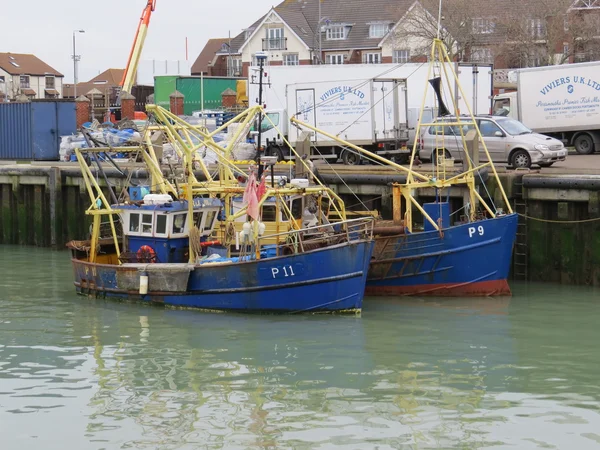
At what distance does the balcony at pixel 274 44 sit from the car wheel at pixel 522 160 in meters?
47.7

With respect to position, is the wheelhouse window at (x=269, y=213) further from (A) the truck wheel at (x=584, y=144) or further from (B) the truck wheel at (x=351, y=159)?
(A) the truck wheel at (x=584, y=144)

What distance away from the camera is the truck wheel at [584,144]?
32.7 m

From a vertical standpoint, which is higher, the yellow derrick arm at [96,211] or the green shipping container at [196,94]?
the green shipping container at [196,94]

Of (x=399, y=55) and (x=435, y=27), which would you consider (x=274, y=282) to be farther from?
(x=399, y=55)

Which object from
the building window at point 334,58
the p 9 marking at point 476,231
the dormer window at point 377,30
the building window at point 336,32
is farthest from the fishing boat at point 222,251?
the building window at point 336,32

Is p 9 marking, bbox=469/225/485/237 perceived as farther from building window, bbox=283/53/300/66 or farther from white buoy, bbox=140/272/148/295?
building window, bbox=283/53/300/66

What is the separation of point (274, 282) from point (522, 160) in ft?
32.1

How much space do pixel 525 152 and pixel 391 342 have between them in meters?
10.9

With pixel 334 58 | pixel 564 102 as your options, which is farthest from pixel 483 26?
pixel 564 102

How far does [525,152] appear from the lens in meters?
27.4

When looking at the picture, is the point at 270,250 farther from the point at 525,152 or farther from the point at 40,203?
the point at 40,203

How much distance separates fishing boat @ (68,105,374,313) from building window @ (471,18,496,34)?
37.9m

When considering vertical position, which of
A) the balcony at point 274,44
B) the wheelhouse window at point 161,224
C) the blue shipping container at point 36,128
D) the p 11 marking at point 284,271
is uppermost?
the balcony at point 274,44

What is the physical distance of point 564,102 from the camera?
1282 inches
